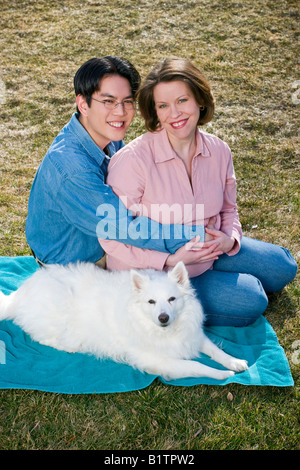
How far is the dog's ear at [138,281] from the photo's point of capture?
2713 millimetres

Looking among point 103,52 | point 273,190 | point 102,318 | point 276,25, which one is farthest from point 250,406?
point 276,25

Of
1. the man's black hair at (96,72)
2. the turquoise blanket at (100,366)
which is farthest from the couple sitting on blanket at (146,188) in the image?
the turquoise blanket at (100,366)

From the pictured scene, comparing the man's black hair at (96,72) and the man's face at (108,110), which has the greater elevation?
the man's black hair at (96,72)

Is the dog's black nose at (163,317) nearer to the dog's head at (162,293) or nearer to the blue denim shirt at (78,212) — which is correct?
the dog's head at (162,293)

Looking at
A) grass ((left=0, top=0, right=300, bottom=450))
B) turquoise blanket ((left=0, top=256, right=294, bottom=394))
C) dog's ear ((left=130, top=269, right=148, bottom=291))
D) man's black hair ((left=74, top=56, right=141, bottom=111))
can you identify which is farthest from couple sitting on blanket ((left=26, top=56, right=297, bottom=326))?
grass ((left=0, top=0, right=300, bottom=450))

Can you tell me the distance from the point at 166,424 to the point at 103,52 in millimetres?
7808

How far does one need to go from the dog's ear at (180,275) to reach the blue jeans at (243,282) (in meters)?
0.47

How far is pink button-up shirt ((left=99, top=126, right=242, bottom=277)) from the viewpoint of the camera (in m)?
3.06

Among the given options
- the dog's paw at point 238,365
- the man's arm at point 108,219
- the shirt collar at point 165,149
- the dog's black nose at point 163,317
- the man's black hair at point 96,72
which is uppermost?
the man's black hair at point 96,72

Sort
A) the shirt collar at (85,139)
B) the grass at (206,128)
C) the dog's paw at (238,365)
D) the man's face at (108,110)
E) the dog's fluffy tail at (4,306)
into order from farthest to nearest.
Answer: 1. the dog's fluffy tail at (4,306)
2. the shirt collar at (85,139)
3. the man's face at (108,110)
4. the dog's paw at (238,365)
5. the grass at (206,128)

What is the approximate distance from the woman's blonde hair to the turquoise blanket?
5.50 feet

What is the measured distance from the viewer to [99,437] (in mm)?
2531

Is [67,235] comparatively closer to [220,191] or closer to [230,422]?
[220,191]
